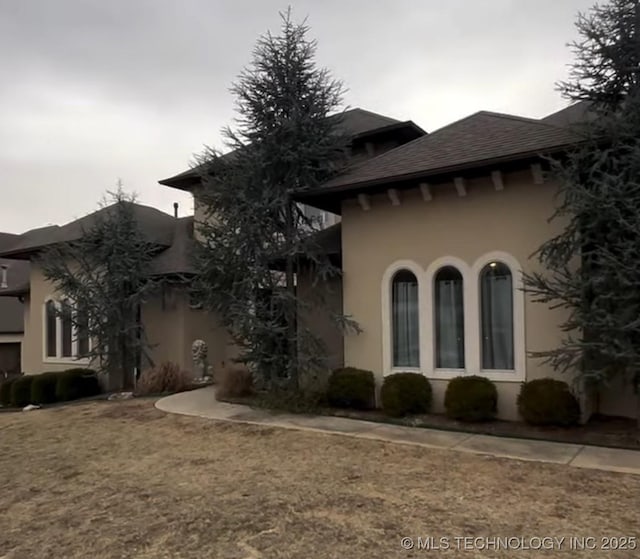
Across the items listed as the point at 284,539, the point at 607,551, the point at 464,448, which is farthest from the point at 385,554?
the point at 464,448

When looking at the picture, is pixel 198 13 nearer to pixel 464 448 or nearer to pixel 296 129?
pixel 296 129

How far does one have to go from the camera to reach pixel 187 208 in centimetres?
1806

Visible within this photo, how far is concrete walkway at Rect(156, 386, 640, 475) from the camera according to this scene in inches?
263

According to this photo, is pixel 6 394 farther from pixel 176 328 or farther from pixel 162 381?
pixel 162 381

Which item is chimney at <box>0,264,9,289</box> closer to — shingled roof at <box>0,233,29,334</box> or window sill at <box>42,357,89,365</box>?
shingled roof at <box>0,233,29,334</box>

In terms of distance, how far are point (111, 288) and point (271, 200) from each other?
6.29m

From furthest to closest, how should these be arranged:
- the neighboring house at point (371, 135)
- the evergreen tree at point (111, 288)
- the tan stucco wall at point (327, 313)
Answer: the evergreen tree at point (111, 288) → the neighboring house at point (371, 135) → the tan stucco wall at point (327, 313)

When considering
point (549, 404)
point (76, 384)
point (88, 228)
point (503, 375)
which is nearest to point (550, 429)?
point (549, 404)

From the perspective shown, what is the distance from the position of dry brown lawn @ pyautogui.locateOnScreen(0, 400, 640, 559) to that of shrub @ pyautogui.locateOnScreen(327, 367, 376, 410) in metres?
1.86

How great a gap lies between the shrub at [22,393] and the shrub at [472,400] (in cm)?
1286

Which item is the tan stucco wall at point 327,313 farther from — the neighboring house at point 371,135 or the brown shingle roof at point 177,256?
the brown shingle roof at point 177,256

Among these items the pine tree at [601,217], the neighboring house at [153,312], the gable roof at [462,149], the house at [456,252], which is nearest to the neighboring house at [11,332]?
the neighboring house at [153,312]

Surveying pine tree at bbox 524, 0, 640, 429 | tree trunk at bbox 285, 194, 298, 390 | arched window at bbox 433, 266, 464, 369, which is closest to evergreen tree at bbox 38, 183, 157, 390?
tree trunk at bbox 285, 194, 298, 390

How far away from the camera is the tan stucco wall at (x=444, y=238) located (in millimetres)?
8750
